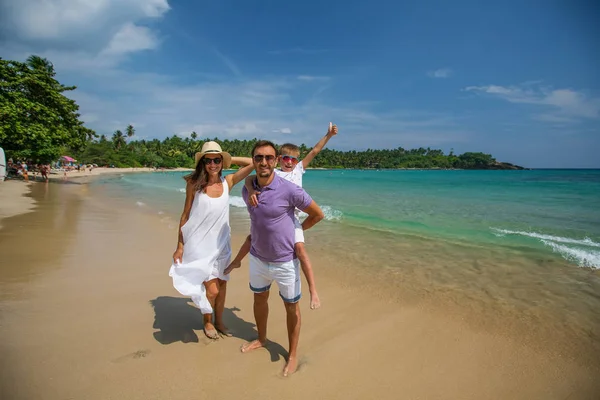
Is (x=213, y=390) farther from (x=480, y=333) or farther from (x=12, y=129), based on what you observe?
(x=12, y=129)

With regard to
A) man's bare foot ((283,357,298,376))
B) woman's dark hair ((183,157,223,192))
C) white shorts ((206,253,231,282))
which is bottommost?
man's bare foot ((283,357,298,376))

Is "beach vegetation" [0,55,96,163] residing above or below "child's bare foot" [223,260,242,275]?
above

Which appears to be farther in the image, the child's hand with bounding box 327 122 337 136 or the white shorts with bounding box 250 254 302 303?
the child's hand with bounding box 327 122 337 136

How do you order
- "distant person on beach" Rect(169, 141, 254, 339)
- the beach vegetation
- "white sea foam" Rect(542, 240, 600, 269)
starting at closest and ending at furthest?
"distant person on beach" Rect(169, 141, 254, 339)
"white sea foam" Rect(542, 240, 600, 269)
the beach vegetation

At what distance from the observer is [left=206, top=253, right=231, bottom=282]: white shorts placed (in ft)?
10.6

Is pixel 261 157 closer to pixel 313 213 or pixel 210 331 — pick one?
pixel 313 213

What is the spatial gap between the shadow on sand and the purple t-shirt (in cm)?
118

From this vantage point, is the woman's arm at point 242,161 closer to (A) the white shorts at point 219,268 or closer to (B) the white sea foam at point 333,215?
(A) the white shorts at point 219,268

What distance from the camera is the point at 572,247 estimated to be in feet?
27.5

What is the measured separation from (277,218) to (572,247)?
9.57 metres

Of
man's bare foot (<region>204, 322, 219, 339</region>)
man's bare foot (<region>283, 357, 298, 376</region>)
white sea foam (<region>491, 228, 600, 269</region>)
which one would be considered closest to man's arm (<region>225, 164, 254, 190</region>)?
man's bare foot (<region>204, 322, 219, 339</region>)

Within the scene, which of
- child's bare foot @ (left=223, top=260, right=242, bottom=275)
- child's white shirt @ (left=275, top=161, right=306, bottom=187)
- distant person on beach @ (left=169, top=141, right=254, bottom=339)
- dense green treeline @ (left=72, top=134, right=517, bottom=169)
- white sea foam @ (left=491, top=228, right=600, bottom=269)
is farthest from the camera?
dense green treeline @ (left=72, top=134, right=517, bottom=169)

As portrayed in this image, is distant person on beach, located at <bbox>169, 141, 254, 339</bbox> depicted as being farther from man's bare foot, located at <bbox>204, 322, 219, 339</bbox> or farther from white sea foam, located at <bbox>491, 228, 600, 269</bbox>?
white sea foam, located at <bbox>491, 228, 600, 269</bbox>

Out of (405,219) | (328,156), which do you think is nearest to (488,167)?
(328,156)
